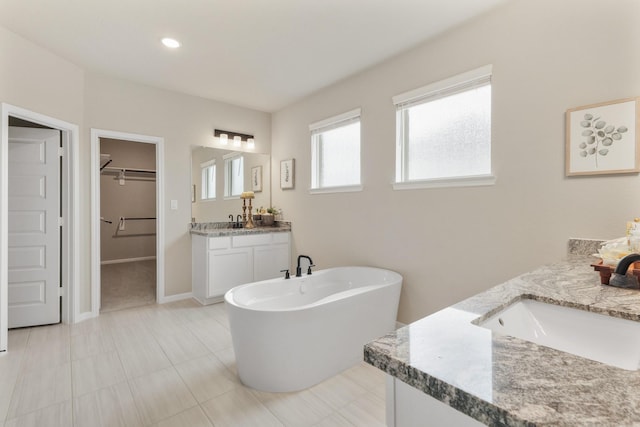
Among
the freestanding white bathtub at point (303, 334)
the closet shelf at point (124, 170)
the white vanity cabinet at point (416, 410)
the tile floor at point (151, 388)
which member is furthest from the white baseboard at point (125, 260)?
the white vanity cabinet at point (416, 410)

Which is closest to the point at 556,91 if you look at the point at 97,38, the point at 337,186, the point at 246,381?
the point at 337,186

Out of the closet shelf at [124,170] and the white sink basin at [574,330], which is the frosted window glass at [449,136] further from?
the closet shelf at [124,170]

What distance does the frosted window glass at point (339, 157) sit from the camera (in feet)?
11.1

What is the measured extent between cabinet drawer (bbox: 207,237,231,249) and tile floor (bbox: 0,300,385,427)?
102cm

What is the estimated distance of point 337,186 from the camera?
3523 millimetres

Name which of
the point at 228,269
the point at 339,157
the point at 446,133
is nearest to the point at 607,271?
the point at 446,133

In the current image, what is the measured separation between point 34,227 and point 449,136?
160 inches

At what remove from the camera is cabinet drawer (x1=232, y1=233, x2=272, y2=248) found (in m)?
3.79

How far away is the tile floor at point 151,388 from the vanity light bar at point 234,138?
254cm

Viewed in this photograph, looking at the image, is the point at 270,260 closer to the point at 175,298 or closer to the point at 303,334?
the point at 175,298

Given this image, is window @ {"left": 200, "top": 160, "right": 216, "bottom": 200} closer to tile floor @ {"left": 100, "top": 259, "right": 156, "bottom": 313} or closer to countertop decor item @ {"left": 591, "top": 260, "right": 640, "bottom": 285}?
tile floor @ {"left": 100, "top": 259, "right": 156, "bottom": 313}

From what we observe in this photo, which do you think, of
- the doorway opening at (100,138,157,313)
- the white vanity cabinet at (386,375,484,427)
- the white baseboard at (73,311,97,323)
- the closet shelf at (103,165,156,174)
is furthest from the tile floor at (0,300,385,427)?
the closet shelf at (103,165,156,174)

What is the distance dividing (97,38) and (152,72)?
65 centimetres

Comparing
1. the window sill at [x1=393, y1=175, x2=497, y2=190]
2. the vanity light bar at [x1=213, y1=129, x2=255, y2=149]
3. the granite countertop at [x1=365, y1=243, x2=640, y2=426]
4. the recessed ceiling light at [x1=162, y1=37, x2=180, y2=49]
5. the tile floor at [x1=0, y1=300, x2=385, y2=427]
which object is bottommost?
the tile floor at [x1=0, y1=300, x2=385, y2=427]
